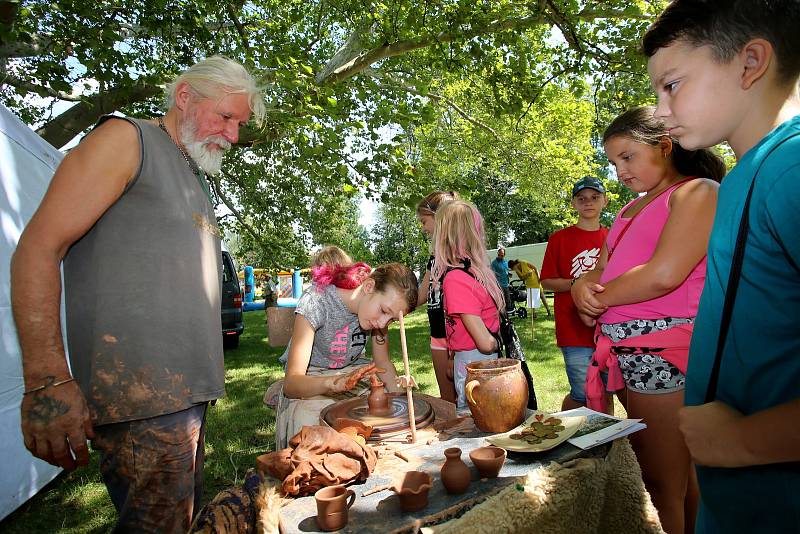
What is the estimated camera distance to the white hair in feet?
5.78

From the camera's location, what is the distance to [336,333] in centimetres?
266

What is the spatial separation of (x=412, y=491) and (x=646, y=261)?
1.23m

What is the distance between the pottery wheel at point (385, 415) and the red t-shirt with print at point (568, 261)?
186cm

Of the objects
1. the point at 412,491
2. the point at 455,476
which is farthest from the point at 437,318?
the point at 412,491

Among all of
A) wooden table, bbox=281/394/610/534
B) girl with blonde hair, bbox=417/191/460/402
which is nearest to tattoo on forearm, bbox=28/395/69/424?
wooden table, bbox=281/394/610/534

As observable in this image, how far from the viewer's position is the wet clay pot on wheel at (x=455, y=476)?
1346 mm

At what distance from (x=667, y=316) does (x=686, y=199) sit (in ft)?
1.42

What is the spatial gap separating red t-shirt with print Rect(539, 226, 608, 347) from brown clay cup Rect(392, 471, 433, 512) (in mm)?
2537

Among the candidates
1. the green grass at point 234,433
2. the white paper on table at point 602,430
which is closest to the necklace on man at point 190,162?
the white paper on table at point 602,430

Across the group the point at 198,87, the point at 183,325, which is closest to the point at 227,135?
the point at 198,87

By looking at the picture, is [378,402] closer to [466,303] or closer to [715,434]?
[466,303]

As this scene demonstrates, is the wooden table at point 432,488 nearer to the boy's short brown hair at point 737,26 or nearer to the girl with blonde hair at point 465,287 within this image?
the girl with blonde hair at point 465,287

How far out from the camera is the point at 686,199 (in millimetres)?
1586

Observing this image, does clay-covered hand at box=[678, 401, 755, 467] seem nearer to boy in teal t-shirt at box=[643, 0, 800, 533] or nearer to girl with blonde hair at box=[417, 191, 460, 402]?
boy in teal t-shirt at box=[643, 0, 800, 533]
